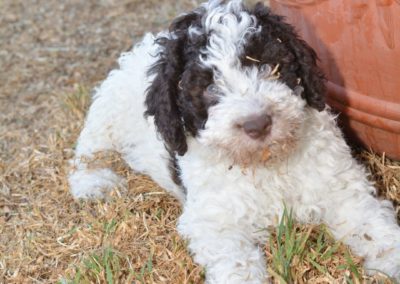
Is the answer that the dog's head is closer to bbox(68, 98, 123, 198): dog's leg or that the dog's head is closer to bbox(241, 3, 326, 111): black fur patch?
bbox(241, 3, 326, 111): black fur patch

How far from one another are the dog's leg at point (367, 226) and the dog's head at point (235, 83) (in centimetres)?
50

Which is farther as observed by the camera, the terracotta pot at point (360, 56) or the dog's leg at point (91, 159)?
the dog's leg at point (91, 159)

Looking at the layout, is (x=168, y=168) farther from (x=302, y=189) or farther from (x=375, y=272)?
(x=375, y=272)

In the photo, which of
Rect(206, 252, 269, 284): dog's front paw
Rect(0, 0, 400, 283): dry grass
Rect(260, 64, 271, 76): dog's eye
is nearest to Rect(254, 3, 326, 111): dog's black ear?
Rect(260, 64, 271, 76): dog's eye

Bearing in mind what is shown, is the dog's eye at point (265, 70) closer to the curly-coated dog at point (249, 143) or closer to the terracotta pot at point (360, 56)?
the curly-coated dog at point (249, 143)

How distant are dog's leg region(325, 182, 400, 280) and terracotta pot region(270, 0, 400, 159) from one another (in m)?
0.42

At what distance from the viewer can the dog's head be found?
334cm

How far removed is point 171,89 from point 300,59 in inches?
25.7

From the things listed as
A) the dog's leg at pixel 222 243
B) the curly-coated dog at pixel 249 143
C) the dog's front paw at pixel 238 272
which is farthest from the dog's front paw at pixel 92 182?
the dog's front paw at pixel 238 272

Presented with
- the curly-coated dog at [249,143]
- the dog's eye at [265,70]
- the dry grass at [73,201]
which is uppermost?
the dog's eye at [265,70]

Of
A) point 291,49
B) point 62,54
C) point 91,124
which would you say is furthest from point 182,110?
point 62,54

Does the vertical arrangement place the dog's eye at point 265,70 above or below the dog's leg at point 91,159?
above

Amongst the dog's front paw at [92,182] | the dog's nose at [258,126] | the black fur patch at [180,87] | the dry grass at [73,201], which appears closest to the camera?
the dog's nose at [258,126]

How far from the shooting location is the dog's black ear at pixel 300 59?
3562 mm
